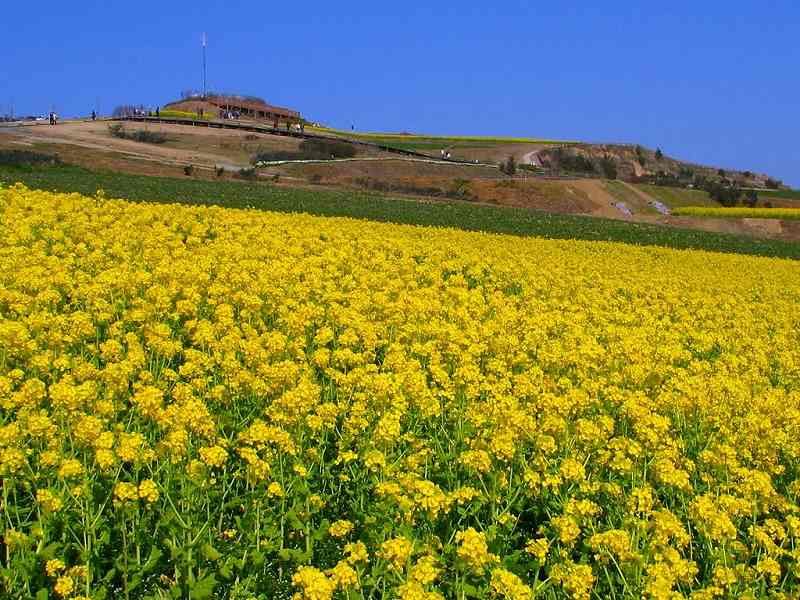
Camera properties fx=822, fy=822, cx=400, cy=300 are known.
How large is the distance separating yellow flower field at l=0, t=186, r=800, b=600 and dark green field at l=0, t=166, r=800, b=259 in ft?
76.3

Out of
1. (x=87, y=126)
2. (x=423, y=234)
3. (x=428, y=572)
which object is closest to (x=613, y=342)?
(x=428, y=572)

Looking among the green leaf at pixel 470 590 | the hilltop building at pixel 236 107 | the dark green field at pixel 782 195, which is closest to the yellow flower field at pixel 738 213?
the dark green field at pixel 782 195

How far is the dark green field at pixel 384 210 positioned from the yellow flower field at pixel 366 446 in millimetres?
23254

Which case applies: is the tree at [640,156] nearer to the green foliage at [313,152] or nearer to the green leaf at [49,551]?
the green foliage at [313,152]

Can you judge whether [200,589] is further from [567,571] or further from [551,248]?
[551,248]

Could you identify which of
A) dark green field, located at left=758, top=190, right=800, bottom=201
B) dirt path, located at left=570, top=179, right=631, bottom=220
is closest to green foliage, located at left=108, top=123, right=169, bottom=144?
dirt path, located at left=570, top=179, right=631, bottom=220

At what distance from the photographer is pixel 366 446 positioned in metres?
6.78

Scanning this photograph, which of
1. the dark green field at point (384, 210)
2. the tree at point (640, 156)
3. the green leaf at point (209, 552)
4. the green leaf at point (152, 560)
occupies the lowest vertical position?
the green leaf at point (152, 560)

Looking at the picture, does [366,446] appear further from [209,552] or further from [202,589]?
[202,589]

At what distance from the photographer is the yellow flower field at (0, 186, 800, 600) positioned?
534 centimetres

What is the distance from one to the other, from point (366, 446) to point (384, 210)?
36165mm

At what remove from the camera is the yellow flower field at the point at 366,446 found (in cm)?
534

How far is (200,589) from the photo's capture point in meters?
5.00

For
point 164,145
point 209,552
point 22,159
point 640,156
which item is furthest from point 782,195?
point 209,552
